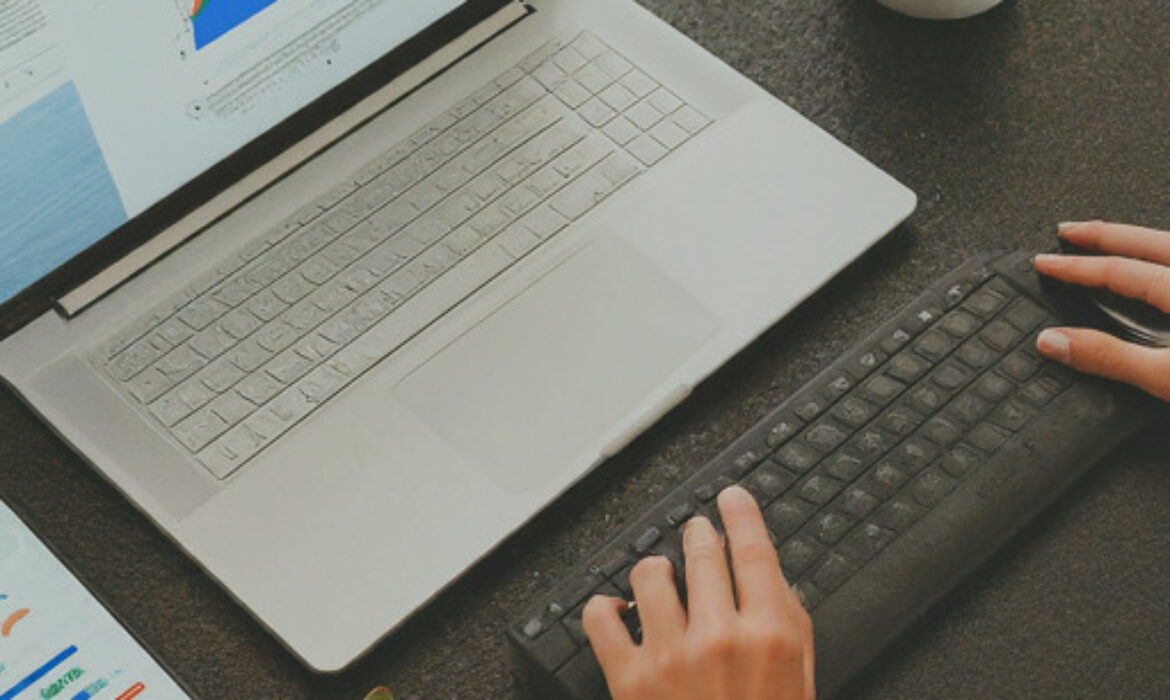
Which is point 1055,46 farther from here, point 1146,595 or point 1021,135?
point 1146,595

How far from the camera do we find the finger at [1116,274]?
0.85 m

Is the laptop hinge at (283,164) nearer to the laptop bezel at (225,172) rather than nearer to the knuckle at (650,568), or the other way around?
the laptop bezel at (225,172)

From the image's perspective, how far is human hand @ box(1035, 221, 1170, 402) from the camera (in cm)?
83

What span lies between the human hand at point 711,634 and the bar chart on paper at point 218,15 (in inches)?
14.7

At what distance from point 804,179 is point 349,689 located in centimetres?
43

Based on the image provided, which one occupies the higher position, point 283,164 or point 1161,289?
point 283,164

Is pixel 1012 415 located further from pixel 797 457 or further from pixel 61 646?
pixel 61 646

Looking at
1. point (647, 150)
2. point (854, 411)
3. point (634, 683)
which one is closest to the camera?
point (634, 683)

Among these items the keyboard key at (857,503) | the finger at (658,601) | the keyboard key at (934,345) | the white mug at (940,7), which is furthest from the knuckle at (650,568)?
the white mug at (940,7)

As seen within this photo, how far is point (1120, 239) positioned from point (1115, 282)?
0.04 metres

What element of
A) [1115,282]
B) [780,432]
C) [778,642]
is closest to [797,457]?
[780,432]

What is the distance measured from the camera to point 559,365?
2.85 feet

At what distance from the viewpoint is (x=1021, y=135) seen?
983 millimetres

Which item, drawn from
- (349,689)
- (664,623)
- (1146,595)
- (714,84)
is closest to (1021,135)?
(714,84)
